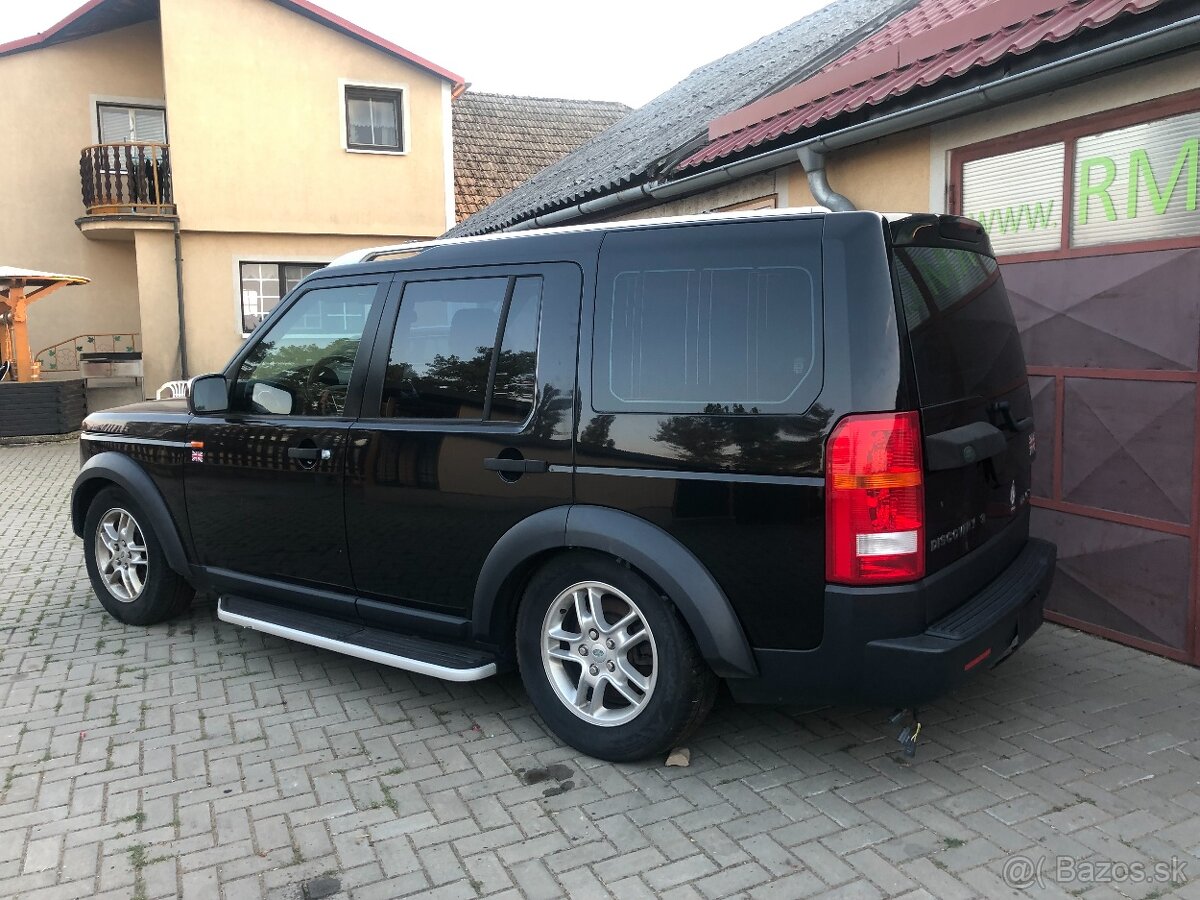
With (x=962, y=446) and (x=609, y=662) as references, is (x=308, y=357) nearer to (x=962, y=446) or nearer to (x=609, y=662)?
(x=609, y=662)

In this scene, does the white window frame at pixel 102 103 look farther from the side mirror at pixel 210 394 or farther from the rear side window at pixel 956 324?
the rear side window at pixel 956 324

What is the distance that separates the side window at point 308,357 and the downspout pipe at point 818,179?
129 inches

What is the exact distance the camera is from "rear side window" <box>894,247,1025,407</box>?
3080mm

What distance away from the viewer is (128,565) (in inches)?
208

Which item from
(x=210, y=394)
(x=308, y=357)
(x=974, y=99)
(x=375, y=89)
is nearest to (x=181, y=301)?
(x=375, y=89)

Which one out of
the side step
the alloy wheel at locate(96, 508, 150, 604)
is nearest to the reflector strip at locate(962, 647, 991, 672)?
the side step

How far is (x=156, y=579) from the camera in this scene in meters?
5.14

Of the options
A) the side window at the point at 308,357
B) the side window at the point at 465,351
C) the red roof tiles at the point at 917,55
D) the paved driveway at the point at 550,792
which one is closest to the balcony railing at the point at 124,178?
the red roof tiles at the point at 917,55

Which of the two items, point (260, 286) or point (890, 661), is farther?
point (260, 286)

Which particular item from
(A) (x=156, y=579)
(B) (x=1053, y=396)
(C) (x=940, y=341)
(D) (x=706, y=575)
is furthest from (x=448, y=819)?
(B) (x=1053, y=396)

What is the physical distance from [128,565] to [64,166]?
51.5 feet

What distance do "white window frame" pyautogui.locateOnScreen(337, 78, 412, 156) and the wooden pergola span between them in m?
5.09

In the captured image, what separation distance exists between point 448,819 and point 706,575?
1203 millimetres

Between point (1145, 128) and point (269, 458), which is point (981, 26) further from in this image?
point (269, 458)
